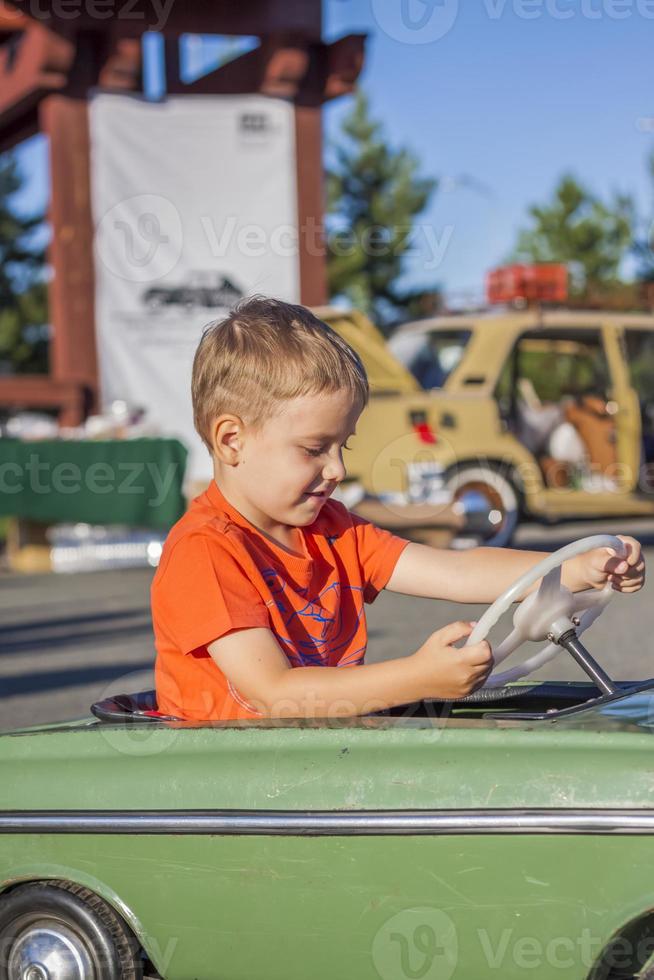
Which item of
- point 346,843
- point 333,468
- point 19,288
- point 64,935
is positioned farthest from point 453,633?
point 19,288

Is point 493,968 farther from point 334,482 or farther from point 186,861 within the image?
point 334,482

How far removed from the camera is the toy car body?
199 cm

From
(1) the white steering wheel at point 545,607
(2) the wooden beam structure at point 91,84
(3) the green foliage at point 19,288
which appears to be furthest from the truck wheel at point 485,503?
(3) the green foliage at point 19,288

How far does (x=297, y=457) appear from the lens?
2.43 m

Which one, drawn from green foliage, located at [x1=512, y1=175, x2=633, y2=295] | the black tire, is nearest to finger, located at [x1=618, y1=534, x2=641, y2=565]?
the black tire

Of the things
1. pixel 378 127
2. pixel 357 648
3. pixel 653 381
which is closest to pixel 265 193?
pixel 653 381

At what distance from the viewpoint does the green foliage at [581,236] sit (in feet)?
129

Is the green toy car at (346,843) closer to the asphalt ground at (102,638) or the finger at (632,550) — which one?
the finger at (632,550)

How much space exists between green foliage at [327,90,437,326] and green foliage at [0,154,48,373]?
1000 cm

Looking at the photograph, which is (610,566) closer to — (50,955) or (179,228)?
(50,955)

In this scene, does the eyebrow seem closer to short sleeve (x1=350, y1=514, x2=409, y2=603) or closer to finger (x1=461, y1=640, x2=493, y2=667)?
short sleeve (x1=350, y1=514, x2=409, y2=603)

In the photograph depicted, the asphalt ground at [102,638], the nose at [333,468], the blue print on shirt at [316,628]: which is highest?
the nose at [333,468]

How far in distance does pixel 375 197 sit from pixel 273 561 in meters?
46.1

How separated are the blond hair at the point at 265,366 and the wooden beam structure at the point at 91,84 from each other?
13.4 m
